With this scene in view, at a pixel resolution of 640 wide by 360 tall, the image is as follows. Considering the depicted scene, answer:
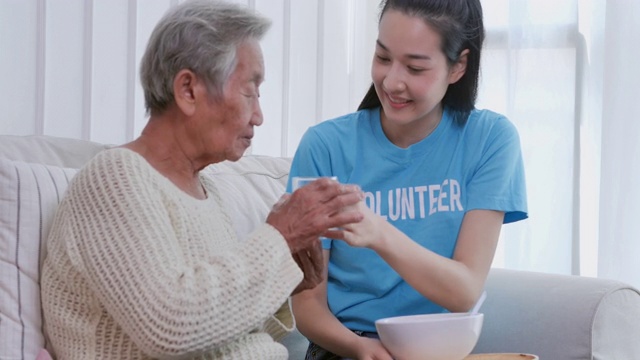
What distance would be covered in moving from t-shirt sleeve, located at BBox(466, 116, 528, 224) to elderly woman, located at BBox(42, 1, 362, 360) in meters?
0.37

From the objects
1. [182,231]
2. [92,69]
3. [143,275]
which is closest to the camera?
[143,275]

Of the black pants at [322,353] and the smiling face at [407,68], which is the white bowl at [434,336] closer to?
the black pants at [322,353]

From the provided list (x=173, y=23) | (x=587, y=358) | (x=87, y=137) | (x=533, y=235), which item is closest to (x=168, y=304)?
(x=173, y=23)

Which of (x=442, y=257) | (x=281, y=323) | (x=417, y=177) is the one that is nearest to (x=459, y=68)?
(x=417, y=177)

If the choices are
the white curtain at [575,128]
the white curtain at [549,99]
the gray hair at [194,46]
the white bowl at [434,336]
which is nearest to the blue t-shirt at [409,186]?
the white bowl at [434,336]

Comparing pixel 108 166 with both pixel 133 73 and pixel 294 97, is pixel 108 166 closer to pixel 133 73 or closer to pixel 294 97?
pixel 133 73

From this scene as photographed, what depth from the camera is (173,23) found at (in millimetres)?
1343

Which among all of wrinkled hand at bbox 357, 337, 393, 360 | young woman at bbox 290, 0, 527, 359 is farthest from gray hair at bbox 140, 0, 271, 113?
wrinkled hand at bbox 357, 337, 393, 360

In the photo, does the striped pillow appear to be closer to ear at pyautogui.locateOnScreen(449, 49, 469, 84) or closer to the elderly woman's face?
the elderly woman's face

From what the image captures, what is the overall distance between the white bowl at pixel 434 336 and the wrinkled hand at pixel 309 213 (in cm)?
19

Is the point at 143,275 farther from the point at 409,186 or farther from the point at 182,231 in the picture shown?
the point at 409,186

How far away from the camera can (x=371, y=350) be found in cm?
151

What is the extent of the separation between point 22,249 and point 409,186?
71cm

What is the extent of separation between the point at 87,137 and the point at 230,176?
0.36 metres
